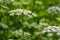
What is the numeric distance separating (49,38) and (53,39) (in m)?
0.07

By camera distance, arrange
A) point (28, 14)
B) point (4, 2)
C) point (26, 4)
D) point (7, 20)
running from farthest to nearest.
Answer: point (26, 4), point (7, 20), point (4, 2), point (28, 14)

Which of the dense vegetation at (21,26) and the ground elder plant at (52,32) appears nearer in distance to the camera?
the ground elder plant at (52,32)

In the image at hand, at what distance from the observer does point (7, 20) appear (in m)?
3.23

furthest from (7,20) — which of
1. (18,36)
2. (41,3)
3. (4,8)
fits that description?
(41,3)

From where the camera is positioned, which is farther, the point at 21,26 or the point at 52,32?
the point at 21,26

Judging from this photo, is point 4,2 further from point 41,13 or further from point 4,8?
point 41,13

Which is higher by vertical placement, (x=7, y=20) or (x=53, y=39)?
(x=7, y=20)

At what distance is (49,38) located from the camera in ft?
10.1

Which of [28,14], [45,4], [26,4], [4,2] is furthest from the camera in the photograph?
[45,4]

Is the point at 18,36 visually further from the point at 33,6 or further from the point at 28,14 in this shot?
the point at 33,6

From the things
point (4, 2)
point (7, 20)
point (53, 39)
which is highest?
point (4, 2)

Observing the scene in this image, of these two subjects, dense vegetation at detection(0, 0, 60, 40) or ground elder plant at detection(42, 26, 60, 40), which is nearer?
ground elder plant at detection(42, 26, 60, 40)

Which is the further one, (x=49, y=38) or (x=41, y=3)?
(x=41, y=3)

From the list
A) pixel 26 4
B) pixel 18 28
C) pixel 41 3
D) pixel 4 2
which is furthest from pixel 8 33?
pixel 41 3
